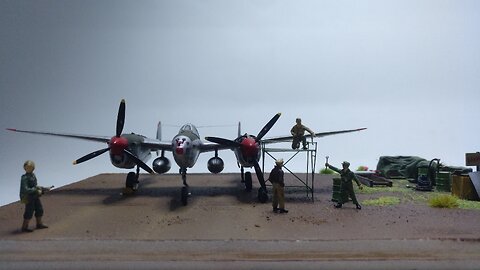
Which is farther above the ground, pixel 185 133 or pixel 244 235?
pixel 185 133

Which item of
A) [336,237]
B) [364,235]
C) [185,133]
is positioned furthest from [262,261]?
[185,133]

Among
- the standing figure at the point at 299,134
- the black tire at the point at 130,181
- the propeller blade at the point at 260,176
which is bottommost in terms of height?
the black tire at the point at 130,181

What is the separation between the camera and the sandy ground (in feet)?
21.4

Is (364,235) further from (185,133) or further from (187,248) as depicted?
(185,133)

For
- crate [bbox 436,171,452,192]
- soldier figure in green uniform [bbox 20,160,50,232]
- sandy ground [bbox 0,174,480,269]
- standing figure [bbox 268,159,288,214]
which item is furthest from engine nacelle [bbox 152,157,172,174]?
crate [bbox 436,171,452,192]

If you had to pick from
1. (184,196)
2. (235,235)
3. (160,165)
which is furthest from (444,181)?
(160,165)

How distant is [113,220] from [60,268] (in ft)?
11.0

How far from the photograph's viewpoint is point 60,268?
245 inches

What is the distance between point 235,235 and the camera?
810 centimetres

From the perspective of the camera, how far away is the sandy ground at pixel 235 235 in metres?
6.54

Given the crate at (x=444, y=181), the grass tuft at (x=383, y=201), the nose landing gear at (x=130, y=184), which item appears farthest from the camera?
the crate at (x=444, y=181)

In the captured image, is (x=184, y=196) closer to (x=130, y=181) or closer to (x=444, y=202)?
(x=130, y=181)

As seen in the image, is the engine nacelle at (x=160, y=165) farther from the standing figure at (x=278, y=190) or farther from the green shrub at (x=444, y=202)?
the green shrub at (x=444, y=202)

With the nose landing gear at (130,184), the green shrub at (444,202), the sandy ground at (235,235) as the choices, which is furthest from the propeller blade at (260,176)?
the green shrub at (444,202)
